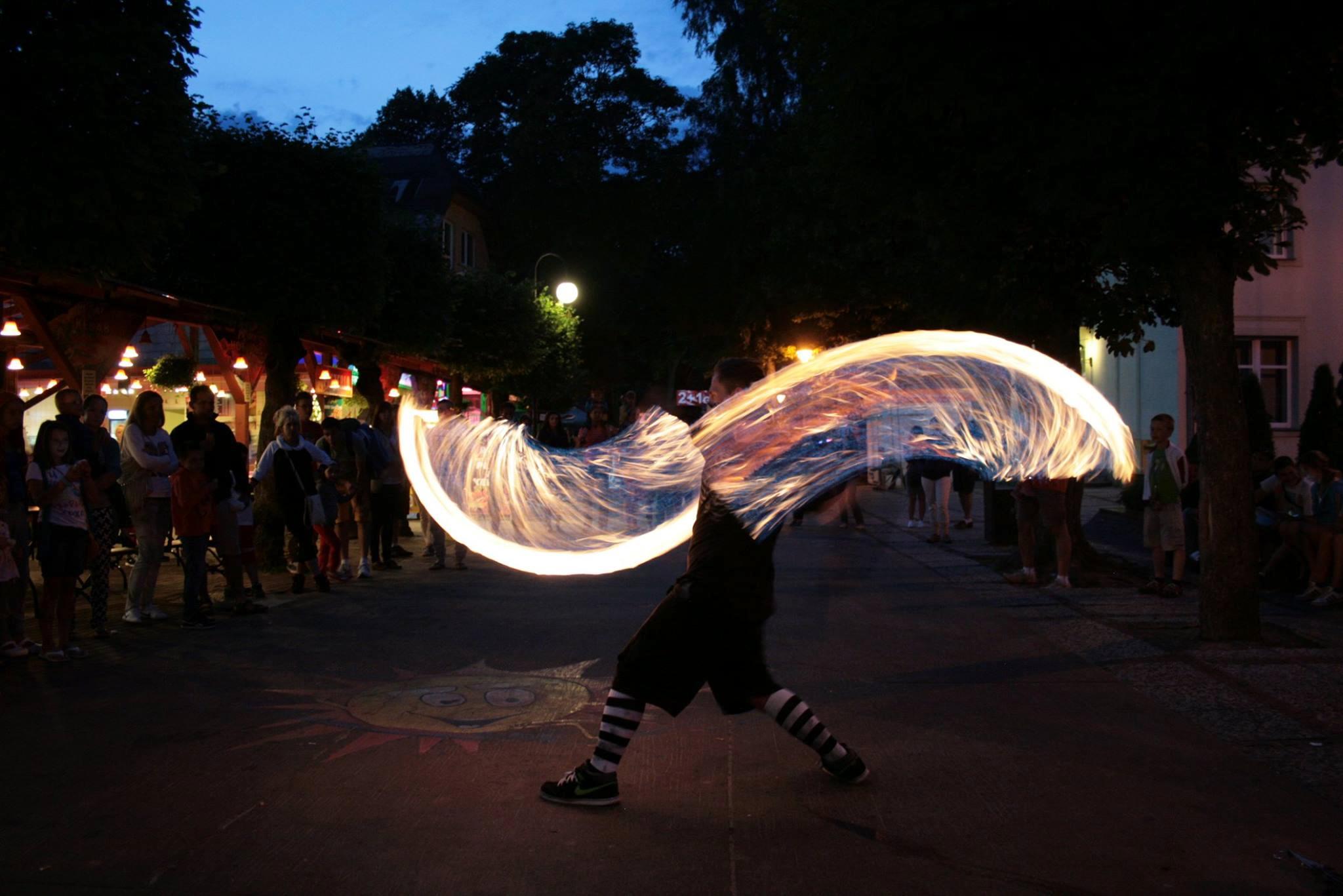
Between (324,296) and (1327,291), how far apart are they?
71.4ft

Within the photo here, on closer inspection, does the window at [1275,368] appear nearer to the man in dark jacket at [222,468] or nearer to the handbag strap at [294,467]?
the handbag strap at [294,467]

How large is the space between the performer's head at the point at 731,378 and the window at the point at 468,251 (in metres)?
36.7

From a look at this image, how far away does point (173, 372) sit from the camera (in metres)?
19.5

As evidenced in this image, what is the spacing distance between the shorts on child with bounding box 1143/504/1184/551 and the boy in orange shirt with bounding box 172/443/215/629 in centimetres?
884

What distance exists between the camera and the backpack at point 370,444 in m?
13.1

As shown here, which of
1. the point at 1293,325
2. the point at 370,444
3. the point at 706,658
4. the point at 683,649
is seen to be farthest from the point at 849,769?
the point at 1293,325

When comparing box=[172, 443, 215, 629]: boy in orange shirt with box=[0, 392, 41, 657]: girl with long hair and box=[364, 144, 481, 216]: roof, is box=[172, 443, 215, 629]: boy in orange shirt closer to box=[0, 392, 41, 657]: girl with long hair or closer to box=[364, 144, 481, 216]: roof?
box=[0, 392, 41, 657]: girl with long hair

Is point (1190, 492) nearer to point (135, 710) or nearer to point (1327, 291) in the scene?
point (135, 710)

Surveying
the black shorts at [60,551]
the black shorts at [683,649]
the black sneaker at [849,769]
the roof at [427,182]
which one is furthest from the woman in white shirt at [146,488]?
the roof at [427,182]

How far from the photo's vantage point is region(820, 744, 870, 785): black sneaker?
518 cm

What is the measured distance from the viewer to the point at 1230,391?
870cm

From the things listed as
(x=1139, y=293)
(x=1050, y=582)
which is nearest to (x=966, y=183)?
(x=1139, y=293)

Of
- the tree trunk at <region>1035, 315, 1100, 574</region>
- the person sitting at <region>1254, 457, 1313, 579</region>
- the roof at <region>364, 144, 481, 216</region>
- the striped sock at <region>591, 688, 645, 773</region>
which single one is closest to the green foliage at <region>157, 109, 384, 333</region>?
the tree trunk at <region>1035, 315, 1100, 574</region>

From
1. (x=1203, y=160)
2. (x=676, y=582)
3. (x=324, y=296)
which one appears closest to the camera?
(x=676, y=582)
